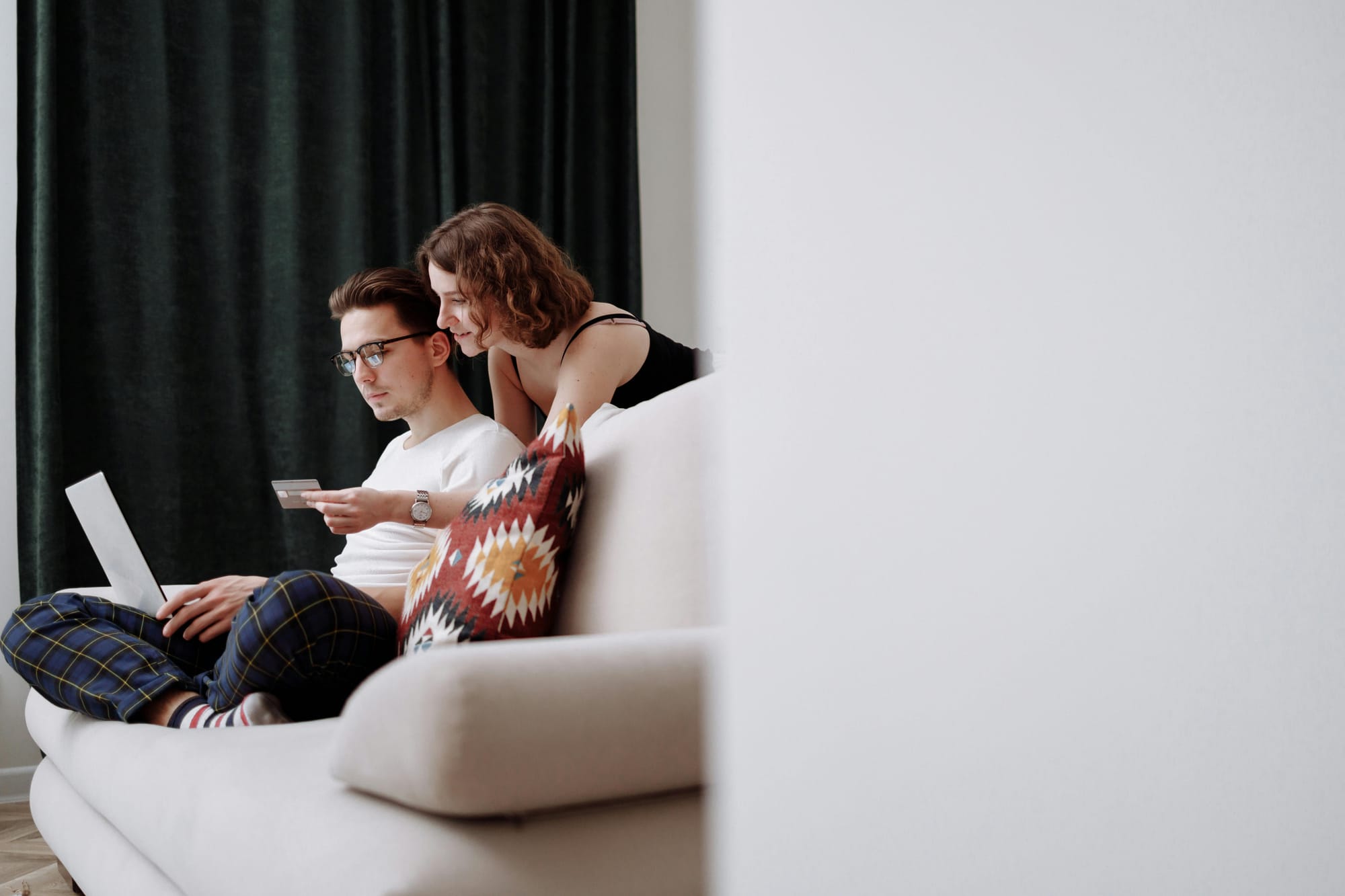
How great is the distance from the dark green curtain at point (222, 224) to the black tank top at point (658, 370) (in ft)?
4.56

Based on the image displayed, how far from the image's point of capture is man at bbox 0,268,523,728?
1.35 m

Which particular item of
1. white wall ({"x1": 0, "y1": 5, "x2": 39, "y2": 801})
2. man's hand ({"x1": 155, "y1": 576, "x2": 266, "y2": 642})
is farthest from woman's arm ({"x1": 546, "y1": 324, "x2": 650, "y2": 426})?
white wall ({"x1": 0, "y1": 5, "x2": 39, "y2": 801})

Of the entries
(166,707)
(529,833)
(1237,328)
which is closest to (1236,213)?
(1237,328)

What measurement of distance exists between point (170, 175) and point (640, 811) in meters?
2.79

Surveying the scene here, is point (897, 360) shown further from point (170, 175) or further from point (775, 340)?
point (170, 175)

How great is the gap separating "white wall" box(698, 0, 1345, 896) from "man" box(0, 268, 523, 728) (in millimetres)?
1105

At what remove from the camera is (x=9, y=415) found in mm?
2943

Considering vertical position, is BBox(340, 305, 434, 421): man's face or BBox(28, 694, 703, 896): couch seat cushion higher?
BBox(340, 305, 434, 421): man's face

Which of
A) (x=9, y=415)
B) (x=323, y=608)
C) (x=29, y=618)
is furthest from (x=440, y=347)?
(x=9, y=415)

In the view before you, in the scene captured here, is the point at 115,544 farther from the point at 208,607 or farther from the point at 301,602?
the point at 301,602

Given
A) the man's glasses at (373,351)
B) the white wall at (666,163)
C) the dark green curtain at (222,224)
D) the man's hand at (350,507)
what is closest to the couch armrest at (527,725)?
the man's hand at (350,507)

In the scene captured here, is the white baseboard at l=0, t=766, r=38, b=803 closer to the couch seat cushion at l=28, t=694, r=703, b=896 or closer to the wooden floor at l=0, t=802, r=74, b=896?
the wooden floor at l=0, t=802, r=74, b=896

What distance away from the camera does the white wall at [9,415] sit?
2.91 m

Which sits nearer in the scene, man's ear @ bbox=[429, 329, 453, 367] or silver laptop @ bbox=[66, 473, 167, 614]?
silver laptop @ bbox=[66, 473, 167, 614]
